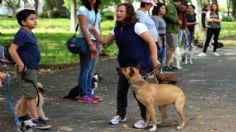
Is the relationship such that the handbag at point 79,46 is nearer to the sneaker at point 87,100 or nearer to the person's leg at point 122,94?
the sneaker at point 87,100

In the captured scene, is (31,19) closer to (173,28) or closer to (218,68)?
(173,28)

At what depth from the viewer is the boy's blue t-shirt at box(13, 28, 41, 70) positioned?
6.71 meters

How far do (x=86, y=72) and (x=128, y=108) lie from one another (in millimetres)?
1016

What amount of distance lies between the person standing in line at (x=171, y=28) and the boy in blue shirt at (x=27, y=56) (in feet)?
21.9

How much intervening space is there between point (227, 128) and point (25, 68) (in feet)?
10.1

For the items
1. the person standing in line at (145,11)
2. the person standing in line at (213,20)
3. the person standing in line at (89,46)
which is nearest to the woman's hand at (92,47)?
the person standing in line at (89,46)

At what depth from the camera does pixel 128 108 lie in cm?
886

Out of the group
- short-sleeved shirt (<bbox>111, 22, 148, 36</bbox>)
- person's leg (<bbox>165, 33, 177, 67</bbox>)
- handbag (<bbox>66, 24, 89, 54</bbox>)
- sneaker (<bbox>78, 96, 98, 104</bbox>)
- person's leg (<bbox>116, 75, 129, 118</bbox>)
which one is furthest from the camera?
person's leg (<bbox>165, 33, 177, 67</bbox>)

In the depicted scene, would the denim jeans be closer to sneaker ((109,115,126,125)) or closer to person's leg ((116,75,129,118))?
person's leg ((116,75,129,118))

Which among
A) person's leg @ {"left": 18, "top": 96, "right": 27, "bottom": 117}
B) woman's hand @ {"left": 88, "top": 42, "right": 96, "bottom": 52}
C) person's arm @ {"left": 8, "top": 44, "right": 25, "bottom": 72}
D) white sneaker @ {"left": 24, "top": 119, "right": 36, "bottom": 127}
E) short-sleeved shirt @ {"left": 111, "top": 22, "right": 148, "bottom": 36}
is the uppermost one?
short-sleeved shirt @ {"left": 111, "top": 22, "right": 148, "bottom": 36}

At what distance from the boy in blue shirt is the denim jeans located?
2085mm

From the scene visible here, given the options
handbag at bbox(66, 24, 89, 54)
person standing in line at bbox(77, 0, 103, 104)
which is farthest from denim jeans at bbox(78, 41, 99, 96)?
handbag at bbox(66, 24, 89, 54)

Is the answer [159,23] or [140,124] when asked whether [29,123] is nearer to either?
[140,124]

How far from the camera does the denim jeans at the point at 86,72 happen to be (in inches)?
353
